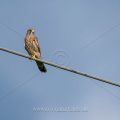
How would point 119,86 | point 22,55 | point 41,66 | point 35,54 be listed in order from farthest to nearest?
point 35,54 → point 41,66 → point 22,55 → point 119,86

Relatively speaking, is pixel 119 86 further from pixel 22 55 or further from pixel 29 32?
pixel 29 32

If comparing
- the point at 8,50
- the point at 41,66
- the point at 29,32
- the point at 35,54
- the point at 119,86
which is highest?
the point at 29,32

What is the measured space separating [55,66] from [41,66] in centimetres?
462

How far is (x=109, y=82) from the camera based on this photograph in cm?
822

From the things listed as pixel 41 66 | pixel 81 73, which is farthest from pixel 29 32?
pixel 81 73

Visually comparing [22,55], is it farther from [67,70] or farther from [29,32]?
[29,32]

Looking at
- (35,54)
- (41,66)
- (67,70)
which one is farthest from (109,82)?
(35,54)

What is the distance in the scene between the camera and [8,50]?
932 cm

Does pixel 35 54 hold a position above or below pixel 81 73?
above

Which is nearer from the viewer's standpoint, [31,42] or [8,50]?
[8,50]

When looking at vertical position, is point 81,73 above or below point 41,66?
below

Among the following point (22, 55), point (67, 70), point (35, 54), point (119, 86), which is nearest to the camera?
point (119, 86)

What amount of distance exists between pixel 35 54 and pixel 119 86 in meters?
7.01

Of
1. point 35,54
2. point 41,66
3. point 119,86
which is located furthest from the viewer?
point 35,54
